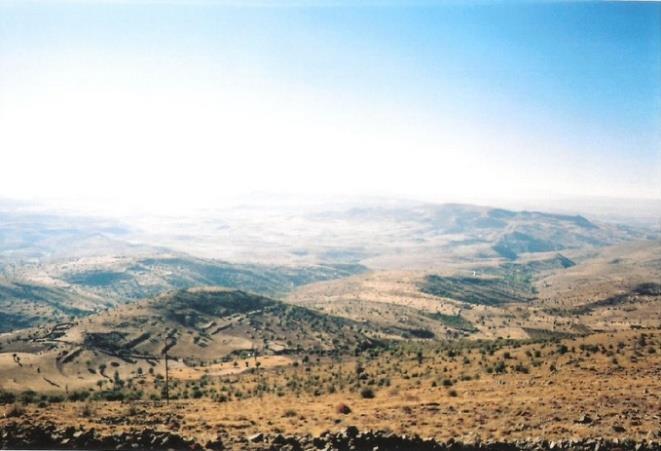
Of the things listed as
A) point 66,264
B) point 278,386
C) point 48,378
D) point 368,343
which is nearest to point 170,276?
point 66,264

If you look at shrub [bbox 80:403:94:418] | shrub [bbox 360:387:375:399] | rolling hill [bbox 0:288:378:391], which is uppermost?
shrub [bbox 80:403:94:418]

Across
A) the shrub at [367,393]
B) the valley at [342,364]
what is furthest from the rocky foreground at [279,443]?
the shrub at [367,393]

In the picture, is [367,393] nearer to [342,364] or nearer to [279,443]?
[279,443]

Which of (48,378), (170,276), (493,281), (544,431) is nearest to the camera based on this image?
(544,431)

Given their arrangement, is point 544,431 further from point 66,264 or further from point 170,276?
point 66,264

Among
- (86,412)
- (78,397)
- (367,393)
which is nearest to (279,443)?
(86,412)

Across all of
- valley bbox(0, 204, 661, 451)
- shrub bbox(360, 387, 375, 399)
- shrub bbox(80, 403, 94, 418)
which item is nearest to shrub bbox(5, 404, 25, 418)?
valley bbox(0, 204, 661, 451)

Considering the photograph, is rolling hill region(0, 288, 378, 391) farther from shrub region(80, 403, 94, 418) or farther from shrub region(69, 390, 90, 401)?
shrub region(80, 403, 94, 418)

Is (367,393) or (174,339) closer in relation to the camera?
(367,393)

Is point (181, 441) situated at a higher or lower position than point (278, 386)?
higher
